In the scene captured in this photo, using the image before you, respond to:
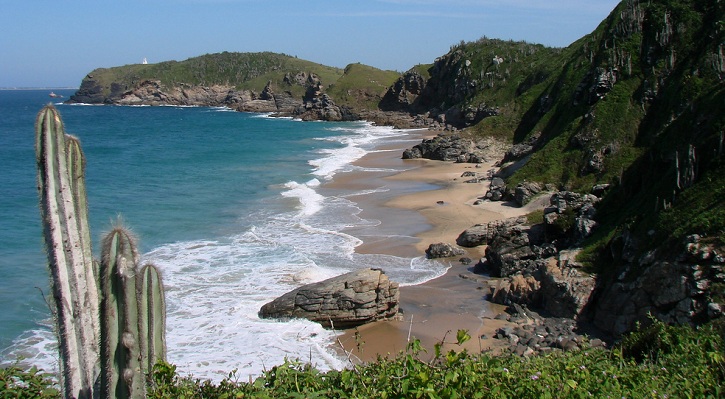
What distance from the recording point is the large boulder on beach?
15727mm

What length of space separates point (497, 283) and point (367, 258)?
5261 mm

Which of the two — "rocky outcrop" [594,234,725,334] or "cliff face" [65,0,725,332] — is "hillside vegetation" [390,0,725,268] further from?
"rocky outcrop" [594,234,725,334]

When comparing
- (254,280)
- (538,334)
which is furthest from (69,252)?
(254,280)

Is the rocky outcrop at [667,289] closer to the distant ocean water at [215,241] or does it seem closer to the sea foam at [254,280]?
the sea foam at [254,280]

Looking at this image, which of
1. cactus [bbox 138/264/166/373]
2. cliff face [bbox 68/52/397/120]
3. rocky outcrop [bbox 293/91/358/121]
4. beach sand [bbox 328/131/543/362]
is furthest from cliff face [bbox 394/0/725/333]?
cliff face [bbox 68/52/397/120]

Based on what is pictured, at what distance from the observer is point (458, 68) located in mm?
85125

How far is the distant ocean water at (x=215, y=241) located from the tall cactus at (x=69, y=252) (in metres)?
0.74

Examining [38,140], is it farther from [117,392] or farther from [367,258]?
[367,258]

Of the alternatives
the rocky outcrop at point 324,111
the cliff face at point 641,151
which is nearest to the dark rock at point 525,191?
the cliff face at point 641,151

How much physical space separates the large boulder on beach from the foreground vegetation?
827 cm

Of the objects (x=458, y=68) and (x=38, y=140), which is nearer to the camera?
(x=38, y=140)

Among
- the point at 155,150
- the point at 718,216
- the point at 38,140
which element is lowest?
the point at 155,150

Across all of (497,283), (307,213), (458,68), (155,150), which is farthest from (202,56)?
(497,283)

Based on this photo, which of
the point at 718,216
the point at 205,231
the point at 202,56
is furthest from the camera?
the point at 202,56
